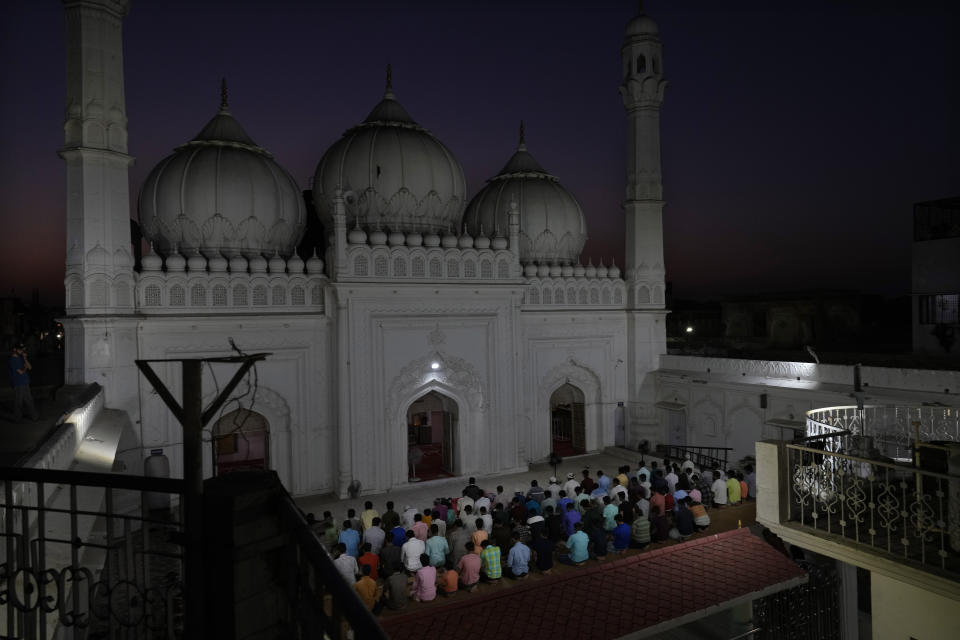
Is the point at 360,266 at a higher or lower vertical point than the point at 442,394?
higher

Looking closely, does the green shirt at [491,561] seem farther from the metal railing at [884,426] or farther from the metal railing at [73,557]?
the metal railing at [884,426]

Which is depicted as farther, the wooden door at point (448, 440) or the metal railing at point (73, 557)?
the wooden door at point (448, 440)

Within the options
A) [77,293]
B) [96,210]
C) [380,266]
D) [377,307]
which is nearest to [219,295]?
[77,293]

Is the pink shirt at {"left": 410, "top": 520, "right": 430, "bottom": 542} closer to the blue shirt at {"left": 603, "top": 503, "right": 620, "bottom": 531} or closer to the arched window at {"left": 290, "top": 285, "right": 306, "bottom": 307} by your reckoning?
the blue shirt at {"left": 603, "top": 503, "right": 620, "bottom": 531}

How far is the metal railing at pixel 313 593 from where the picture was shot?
4.66 ft

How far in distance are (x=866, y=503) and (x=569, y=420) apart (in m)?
13.6

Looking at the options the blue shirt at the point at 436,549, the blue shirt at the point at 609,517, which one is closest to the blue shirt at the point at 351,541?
the blue shirt at the point at 436,549

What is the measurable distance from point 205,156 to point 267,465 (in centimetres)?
707

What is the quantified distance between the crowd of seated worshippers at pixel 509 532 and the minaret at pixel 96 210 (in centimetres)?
511

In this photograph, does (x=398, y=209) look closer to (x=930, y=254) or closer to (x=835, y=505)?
(x=835, y=505)

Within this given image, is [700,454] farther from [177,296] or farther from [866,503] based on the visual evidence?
[177,296]

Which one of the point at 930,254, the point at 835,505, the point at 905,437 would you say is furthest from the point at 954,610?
the point at 930,254

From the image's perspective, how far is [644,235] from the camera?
1617 centimetres

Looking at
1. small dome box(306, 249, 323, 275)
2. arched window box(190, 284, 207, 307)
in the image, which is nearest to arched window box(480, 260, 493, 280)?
small dome box(306, 249, 323, 275)
